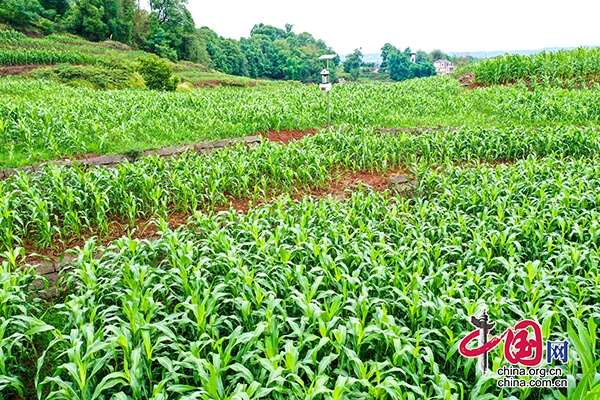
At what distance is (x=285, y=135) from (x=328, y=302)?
6.29 meters

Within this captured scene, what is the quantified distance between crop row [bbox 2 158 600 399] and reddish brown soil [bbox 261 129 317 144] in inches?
153

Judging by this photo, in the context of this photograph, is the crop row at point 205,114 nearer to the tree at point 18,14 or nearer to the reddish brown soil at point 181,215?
the reddish brown soil at point 181,215

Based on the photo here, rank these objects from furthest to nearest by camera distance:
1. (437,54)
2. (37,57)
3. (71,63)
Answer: (437,54) < (71,63) < (37,57)

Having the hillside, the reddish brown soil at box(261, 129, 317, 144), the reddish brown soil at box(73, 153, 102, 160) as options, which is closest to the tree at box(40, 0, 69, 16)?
the hillside

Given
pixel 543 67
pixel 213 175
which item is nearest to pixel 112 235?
pixel 213 175

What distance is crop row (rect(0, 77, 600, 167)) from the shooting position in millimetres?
7107

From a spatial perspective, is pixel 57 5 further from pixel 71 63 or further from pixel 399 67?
pixel 399 67

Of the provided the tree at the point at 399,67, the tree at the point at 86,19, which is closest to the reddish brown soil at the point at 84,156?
the tree at the point at 86,19

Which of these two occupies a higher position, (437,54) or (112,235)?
(437,54)

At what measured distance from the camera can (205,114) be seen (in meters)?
9.62

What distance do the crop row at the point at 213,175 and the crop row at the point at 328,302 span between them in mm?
1104

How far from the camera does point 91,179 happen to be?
514 cm

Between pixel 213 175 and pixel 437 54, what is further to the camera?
pixel 437 54

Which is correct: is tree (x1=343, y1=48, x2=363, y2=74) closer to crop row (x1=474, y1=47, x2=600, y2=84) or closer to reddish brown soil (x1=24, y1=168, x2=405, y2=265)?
crop row (x1=474, y1=47, x2=600, y2=84)
